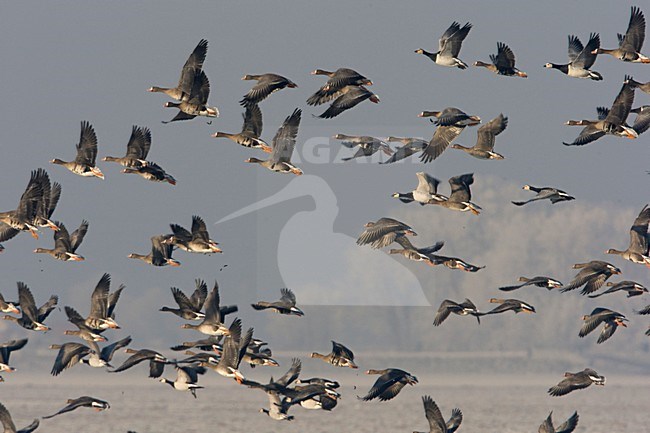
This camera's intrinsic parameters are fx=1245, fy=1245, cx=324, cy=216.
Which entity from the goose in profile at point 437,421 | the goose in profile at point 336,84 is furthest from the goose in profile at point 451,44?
the goose in profile at point 437,421

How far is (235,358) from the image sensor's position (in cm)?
2962

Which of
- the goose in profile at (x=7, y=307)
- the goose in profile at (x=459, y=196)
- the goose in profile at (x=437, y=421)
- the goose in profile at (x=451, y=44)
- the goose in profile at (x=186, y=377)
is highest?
the goose in profile at (x=451, y=44)

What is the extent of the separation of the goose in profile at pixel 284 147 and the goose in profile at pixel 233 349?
4.22 meters

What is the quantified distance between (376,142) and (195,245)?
6664 mm

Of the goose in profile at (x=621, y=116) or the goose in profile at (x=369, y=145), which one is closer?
the goose in profile at (x=621, y=116)

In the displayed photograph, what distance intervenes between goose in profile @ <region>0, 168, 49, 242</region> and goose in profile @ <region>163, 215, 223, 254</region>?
3539mm

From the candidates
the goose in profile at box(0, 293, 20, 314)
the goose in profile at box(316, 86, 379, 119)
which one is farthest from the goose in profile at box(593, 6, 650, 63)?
the goose in profile at box(0, 293, 20, 314)

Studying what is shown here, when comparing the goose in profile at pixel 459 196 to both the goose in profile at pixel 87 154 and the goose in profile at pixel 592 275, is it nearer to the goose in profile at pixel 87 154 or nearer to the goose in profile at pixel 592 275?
the goose in profile at pixel 592 275

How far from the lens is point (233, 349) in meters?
29.6

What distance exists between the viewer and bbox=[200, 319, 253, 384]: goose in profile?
95.8 feet

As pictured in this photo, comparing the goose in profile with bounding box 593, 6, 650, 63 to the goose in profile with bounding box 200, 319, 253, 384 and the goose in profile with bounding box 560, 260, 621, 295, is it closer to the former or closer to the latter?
the goose in profile with bounding box 560, 260, 621, 295

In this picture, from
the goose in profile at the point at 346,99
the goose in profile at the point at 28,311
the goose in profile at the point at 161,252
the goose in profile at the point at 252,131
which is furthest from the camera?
the goose in profile at the point at 161,252

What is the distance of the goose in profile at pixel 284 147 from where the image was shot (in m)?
30.8

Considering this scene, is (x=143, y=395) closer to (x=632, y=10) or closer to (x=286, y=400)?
(x=286, y=400)
